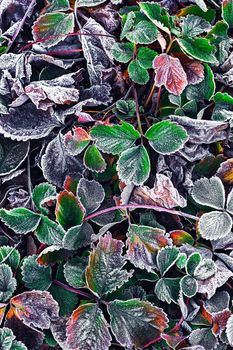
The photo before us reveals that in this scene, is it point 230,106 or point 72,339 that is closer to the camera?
point 72,339

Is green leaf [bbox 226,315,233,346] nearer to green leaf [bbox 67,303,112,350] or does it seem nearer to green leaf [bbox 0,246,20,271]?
green leaf [bbox 67,303,112,350]

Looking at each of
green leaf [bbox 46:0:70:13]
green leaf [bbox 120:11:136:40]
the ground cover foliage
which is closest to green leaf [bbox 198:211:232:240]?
the ground cover foliage

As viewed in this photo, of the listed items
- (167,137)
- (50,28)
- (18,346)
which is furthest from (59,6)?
(18,346)

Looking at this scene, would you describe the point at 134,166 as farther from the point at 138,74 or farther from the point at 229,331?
the point at 229,331

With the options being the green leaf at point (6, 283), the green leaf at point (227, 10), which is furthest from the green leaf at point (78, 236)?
the green leaf at point (227, 10)

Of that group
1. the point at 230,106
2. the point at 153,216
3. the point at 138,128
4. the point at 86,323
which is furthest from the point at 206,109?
the point at 86,323

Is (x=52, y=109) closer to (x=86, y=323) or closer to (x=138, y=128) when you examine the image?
(x=138, y=128)

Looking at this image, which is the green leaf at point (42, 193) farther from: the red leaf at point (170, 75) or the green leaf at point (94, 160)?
the red leaf at point (170, 75)
